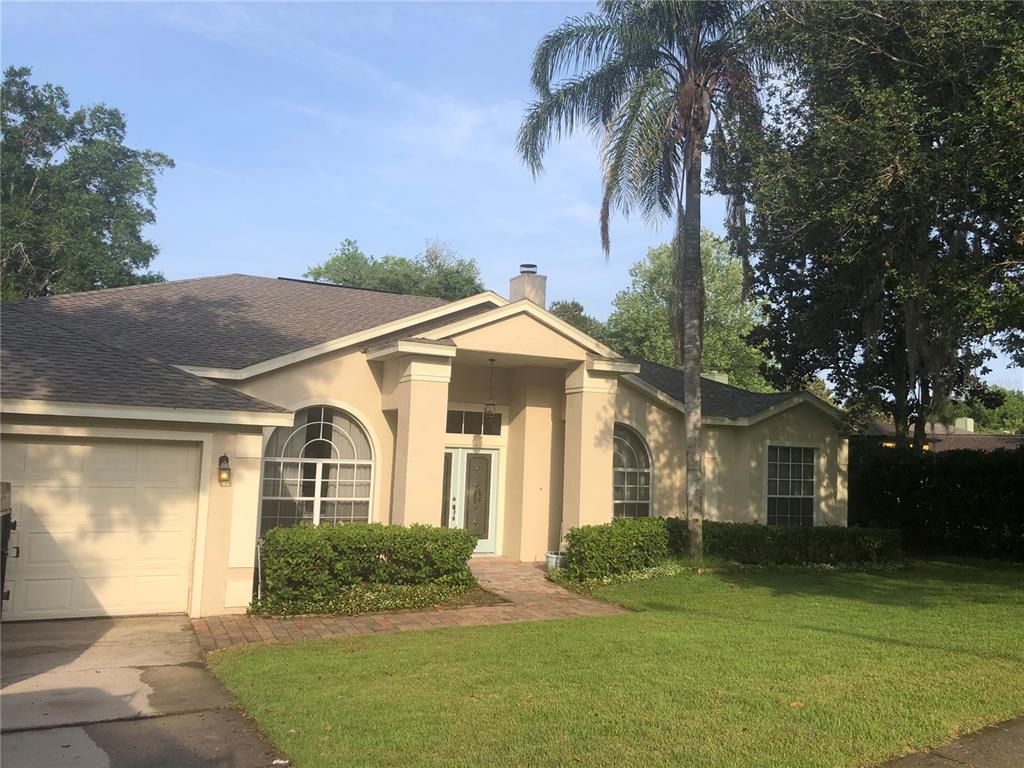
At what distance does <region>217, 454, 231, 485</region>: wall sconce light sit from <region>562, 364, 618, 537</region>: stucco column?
19.4ft

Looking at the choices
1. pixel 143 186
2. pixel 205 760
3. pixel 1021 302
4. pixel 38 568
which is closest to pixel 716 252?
pixel 143 186

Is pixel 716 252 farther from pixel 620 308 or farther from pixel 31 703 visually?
pixel 31 703

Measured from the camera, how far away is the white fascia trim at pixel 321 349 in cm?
1197

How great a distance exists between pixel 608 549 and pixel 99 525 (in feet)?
24.1

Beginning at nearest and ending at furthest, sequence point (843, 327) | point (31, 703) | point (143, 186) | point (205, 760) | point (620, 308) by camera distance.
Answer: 1. point (205, 760)
2. point (31, 703)
3. point (843, 327)
4. point (143, 186)
5. point (620, 308)

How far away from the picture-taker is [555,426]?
15.5 metres

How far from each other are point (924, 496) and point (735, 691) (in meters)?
15.2

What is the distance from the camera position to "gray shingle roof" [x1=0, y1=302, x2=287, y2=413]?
9.80 meters

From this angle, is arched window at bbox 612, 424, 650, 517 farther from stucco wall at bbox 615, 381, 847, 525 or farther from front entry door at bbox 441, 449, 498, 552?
front entry door at bbox 441, 449, 498, 552

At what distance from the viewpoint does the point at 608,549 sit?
13.1 m

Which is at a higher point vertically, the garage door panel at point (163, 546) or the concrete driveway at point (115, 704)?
the garage door panel at point (163, 546)

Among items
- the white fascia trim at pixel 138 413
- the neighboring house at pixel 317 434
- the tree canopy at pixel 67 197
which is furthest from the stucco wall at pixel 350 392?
the tree canopy at pixel 67 197

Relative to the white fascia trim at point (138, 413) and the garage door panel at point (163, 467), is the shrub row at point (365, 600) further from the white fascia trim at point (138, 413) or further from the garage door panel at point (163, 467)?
the white fascia trim at point (138, 413)

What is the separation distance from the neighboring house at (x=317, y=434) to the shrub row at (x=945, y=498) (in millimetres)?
3095
